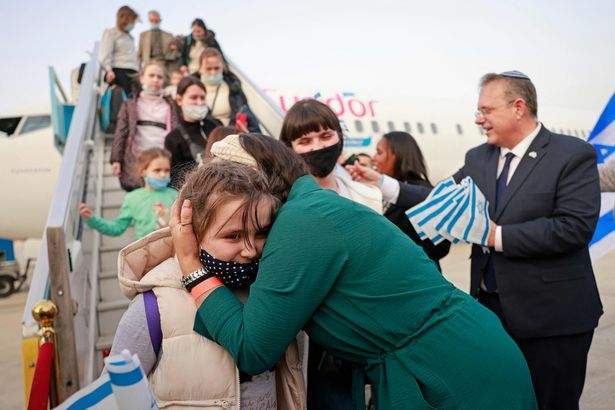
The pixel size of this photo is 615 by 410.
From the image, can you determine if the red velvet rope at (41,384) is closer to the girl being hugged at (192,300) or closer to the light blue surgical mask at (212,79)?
the girl being hugged at (192,300)

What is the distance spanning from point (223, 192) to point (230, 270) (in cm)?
21

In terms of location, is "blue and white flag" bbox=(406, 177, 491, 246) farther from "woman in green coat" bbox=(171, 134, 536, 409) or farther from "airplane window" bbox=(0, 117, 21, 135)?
"airplane window" bbox=(0, 117, 21, 135)

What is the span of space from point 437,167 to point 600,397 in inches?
388

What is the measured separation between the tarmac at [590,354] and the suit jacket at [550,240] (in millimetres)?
2076

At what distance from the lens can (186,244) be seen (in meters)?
1.46

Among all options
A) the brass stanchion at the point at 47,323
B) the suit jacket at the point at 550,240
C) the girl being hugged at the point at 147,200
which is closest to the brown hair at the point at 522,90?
the suit jacket at the point at 550,240

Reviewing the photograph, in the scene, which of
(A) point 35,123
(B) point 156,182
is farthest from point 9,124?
(B) point 156,182

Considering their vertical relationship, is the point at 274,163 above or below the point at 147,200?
above

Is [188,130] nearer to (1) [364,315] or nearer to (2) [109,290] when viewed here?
(2) [109,290]

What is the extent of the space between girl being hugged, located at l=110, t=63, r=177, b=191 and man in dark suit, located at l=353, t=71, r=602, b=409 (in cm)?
332

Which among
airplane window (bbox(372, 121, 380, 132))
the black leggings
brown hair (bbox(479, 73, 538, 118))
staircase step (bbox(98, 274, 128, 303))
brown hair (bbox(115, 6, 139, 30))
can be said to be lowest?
staircase step (bbox(98, 274, 128, 303))

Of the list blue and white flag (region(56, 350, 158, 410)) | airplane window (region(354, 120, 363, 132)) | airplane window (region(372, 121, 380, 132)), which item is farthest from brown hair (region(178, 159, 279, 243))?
airplane window (region(372, 121, 380, 132))

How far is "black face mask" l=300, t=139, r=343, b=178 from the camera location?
2.61 m

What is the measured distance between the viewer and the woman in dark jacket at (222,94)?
5.61 metres
